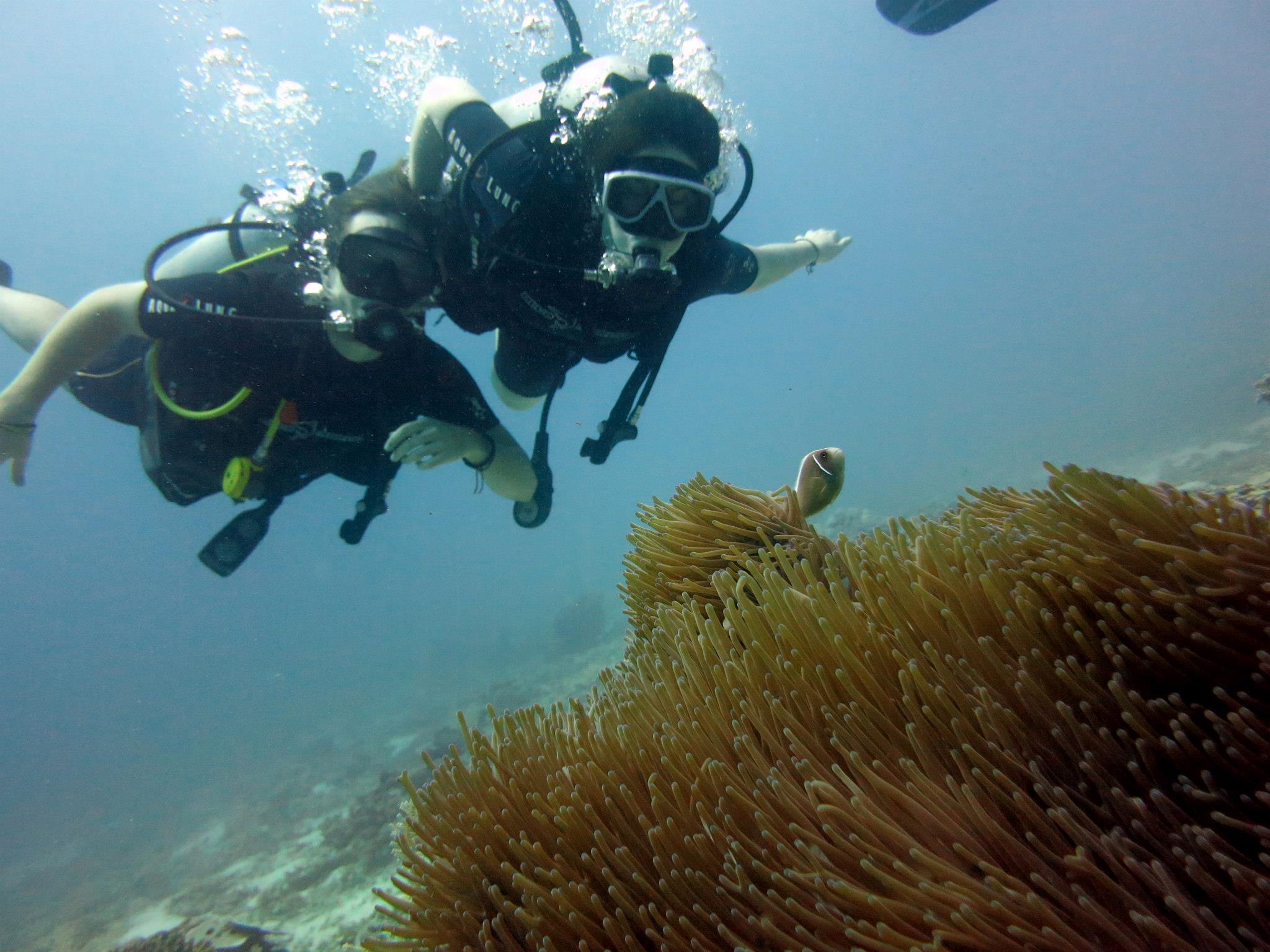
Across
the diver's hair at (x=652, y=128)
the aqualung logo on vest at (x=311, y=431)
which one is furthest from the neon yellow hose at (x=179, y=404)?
the diver's hair at (x=652, y=128)

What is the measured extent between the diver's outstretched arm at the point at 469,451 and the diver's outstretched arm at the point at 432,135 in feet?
6.28

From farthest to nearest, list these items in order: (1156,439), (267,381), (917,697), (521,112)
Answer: (1156,439)
(521,112)
(267,381)
(917,697)

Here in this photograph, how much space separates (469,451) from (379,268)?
1492mm

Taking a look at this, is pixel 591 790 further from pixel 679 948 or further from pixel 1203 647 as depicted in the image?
pixel 1203 647

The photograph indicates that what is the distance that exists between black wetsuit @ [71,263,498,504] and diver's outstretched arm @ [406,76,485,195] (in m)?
1.23

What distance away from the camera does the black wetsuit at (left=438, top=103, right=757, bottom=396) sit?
12.9ft

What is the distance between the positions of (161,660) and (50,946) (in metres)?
60.1

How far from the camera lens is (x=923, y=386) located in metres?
88.8

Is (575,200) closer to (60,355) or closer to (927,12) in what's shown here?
(60,355)

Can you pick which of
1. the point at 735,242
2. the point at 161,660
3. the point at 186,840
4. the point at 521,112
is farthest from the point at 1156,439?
the point at 161,660

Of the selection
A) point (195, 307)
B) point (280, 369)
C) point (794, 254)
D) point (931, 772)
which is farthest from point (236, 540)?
point (794, 254)

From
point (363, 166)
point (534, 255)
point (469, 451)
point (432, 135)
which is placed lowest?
point (469, 451)

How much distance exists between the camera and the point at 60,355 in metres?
3.80

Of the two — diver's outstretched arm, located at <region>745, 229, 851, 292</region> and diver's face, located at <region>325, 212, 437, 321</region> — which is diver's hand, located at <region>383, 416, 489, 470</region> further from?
diver's outstretched arm, located at <region>745, 229, 851, 292</region>
